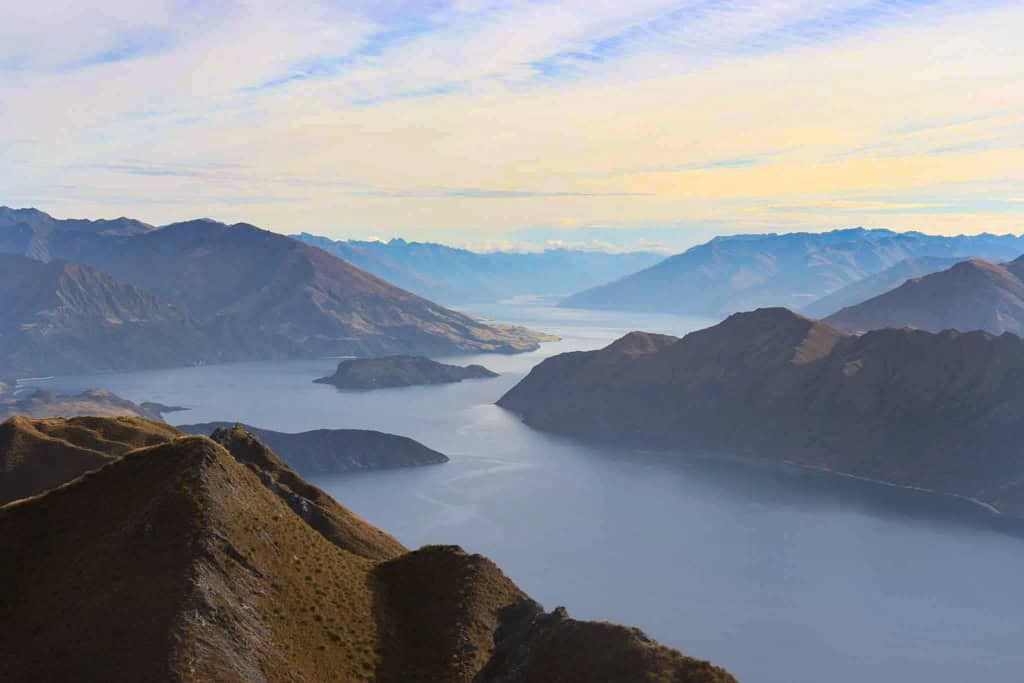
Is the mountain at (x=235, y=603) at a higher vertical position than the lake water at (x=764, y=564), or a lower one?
higher

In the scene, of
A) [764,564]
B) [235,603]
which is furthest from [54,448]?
[764,564]

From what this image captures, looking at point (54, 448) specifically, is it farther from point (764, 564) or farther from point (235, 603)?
point (764, 564)

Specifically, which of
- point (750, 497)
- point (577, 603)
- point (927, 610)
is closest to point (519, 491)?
point (750, 497)

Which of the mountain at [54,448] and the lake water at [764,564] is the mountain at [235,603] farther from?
the lake water at [764,564]

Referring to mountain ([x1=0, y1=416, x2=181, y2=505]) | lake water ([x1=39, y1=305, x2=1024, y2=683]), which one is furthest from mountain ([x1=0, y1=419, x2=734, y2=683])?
lake water ([x1=39, y1=305, x2=1024, y2=683])

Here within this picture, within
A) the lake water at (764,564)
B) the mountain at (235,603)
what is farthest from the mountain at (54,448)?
the lake water at (764,564)

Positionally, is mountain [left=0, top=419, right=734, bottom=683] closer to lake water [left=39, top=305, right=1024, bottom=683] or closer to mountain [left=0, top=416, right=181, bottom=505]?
mountain [left=0, top=416, right=181, bottom=505]

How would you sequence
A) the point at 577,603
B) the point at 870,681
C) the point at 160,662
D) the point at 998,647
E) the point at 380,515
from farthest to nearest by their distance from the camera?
1. the point at 380,515
2. the point at 577,603
3. the point at 998,647
4. the point at 870,681
5. the point at 160,662

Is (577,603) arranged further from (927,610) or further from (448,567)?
(448,567)

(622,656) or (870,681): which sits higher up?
(622,656)
